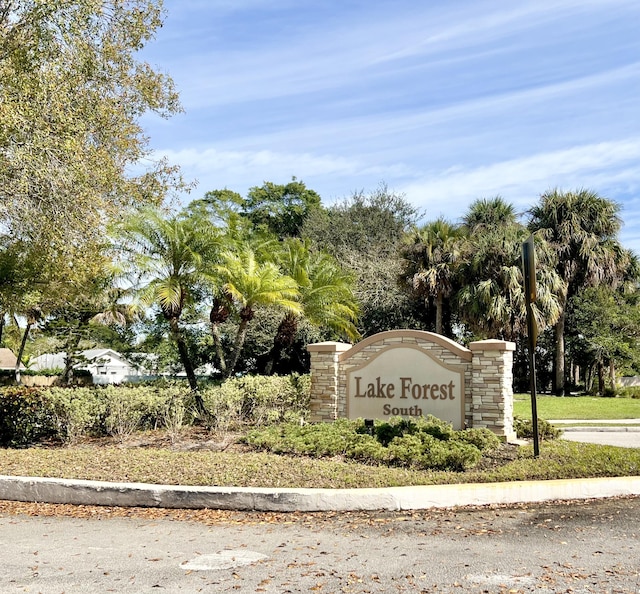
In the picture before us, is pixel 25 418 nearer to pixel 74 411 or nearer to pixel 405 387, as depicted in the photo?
pixel 74 411

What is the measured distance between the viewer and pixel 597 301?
3253 cm

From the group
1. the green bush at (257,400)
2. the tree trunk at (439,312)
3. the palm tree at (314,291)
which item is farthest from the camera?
the tree trunk at (439,312)

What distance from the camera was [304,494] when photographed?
23.9ft

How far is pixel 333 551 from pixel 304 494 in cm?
160

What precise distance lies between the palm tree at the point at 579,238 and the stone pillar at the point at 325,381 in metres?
20.9

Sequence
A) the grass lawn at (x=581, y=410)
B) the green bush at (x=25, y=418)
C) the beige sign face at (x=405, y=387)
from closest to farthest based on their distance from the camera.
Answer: the green bush at (x=25, y=418), the beige sign face at (x=405, y=387), the grass lawn at (x=581, y=410)

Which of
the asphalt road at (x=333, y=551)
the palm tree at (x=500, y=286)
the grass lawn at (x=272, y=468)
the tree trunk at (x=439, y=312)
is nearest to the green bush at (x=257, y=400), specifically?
the grass lawn at (x=272, y=468)

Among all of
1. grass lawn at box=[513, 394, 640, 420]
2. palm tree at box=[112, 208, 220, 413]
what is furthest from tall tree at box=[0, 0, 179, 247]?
grass lawn at box=[513, 394, 640, 420]

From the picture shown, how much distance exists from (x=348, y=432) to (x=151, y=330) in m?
18.7

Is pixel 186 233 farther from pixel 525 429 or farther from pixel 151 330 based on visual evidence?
pixel 151 330

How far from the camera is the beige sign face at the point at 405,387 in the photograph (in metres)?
11.7

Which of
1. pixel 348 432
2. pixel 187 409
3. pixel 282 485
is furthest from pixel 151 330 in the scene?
pixel 282 485

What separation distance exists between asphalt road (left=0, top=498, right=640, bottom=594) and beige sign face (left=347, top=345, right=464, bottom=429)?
13.9 feet

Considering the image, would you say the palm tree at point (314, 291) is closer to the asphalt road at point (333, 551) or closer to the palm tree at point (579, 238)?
the asphalt road at point (333, 551)
